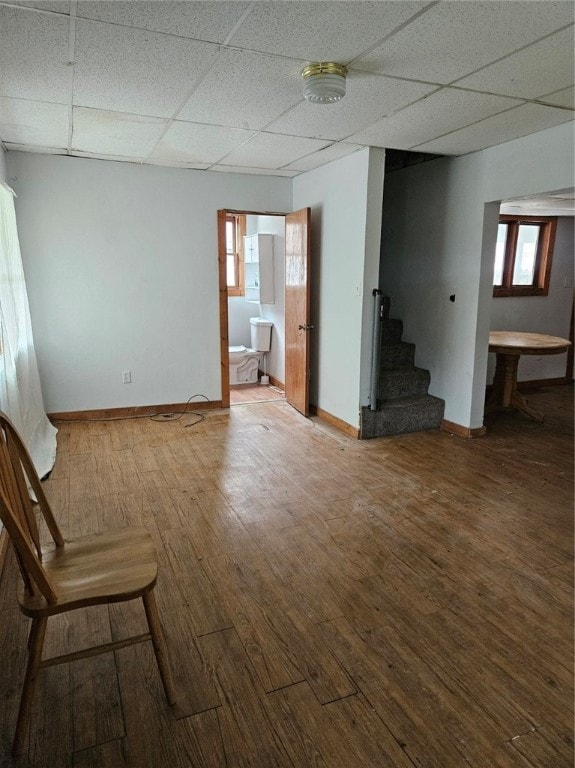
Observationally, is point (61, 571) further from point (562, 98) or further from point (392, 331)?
point (392, 331)

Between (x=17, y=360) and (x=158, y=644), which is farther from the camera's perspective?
(x=17, y=360)

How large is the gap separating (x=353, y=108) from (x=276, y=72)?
686 millimetres

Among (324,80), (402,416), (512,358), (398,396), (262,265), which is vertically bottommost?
(402,416)

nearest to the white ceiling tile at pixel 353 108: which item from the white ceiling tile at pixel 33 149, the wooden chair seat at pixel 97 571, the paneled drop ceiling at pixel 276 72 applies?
the paneled drop ceiling at pixel 276 72

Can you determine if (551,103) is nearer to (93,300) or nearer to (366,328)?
(366,328)

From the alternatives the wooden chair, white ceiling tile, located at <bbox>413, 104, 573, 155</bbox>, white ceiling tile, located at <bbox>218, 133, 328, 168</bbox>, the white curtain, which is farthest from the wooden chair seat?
white ceiling tile, located at <bbox>413, 104, 573, 155</bbox>

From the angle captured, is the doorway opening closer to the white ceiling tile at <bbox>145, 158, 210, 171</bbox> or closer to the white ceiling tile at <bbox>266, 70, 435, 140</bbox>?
the white ceiling tile at <bbox>145, 158, 210, 171</bbox>

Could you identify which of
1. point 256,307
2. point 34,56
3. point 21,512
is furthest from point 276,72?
point 256,307

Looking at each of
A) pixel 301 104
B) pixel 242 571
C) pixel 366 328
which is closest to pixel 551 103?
pixel 301 104

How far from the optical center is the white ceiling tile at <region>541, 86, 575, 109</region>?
262cm

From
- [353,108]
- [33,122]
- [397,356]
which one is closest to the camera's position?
[353,108]

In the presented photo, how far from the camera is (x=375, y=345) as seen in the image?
418cm

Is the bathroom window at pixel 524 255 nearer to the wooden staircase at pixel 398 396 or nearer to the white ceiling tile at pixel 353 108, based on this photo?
the wooden staircase at pixel 398 396

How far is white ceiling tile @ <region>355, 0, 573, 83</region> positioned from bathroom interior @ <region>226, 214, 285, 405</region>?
3.73 metres
